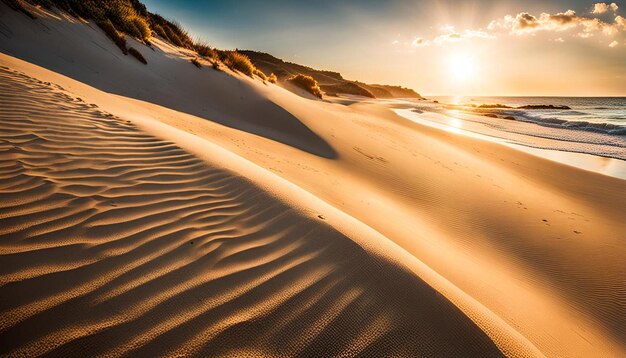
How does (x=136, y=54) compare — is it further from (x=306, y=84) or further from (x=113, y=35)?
(x=306, y=84)

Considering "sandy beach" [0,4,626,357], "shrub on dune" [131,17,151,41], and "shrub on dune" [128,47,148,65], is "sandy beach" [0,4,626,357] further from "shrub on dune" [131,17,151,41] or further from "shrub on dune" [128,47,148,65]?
"shrub on dune" [131,17,151,41]

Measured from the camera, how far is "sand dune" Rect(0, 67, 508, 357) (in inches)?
52.4

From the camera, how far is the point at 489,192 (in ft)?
18.5

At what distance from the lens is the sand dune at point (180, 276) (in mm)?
1330

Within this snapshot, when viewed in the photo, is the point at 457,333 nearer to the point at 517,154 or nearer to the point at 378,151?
the point at 378,151

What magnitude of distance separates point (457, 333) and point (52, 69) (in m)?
7.92

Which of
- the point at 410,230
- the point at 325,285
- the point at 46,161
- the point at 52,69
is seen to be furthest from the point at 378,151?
the point at 52,69

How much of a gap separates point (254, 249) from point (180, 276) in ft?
1.73

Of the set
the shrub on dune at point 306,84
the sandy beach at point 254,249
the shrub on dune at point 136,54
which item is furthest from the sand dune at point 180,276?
the shrub on dune at point 306,84

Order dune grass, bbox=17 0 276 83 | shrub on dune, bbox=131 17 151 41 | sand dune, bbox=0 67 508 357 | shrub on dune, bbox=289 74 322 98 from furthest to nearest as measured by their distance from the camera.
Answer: shrub on dune, bbox=289 74 322 98, shrub on dune, bbox=131 17 151 41, dune grass, bbox=17 0 276 83, sand dune, bbox=0 67 508 357

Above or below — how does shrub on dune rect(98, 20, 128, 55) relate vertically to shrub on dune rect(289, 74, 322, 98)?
above

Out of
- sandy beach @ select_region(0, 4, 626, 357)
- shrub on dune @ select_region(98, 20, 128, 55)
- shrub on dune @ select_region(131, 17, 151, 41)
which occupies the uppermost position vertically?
shrub on dune @ select_region(131, 17, 151, 41)

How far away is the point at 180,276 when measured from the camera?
5.51 ft

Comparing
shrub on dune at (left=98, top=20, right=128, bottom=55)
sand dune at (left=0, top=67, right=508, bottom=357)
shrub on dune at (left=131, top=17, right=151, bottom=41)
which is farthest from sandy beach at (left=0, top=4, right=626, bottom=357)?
shrub on dune at (left=131, top=17, right=151, bottom=41)
